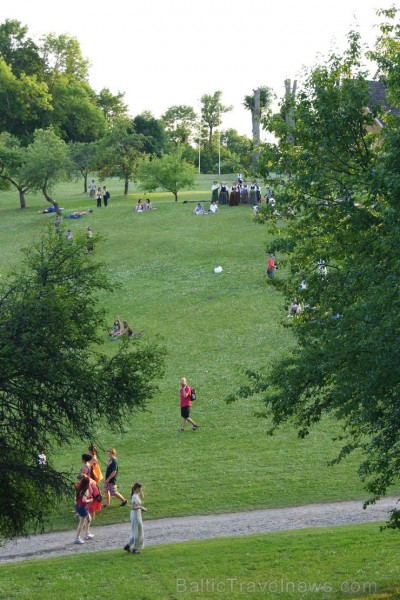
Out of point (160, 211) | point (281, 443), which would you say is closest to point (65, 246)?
point (281, 443)

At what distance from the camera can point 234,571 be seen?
17078 mm

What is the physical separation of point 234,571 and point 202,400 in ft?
41.3

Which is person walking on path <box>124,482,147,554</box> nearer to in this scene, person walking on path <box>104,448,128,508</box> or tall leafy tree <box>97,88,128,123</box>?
person walking on path <box>104,448,128,508</box>

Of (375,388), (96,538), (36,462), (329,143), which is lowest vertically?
(96,538)

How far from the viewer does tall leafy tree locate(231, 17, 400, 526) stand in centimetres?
1349

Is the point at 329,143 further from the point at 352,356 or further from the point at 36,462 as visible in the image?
the point at 36,462

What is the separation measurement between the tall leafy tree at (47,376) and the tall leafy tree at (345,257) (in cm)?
331

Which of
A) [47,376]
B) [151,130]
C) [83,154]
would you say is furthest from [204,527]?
[151,130]

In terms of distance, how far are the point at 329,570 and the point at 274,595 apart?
1515mm

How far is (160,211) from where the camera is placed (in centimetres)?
6244

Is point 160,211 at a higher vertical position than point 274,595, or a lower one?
higher

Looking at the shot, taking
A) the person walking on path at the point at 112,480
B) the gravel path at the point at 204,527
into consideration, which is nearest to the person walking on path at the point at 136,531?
the gravel path at the point at 204,527

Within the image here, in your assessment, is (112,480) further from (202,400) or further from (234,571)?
(202,400)

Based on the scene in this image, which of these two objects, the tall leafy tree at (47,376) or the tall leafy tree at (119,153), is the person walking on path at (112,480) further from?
the tall leafy tree at (119,153)
